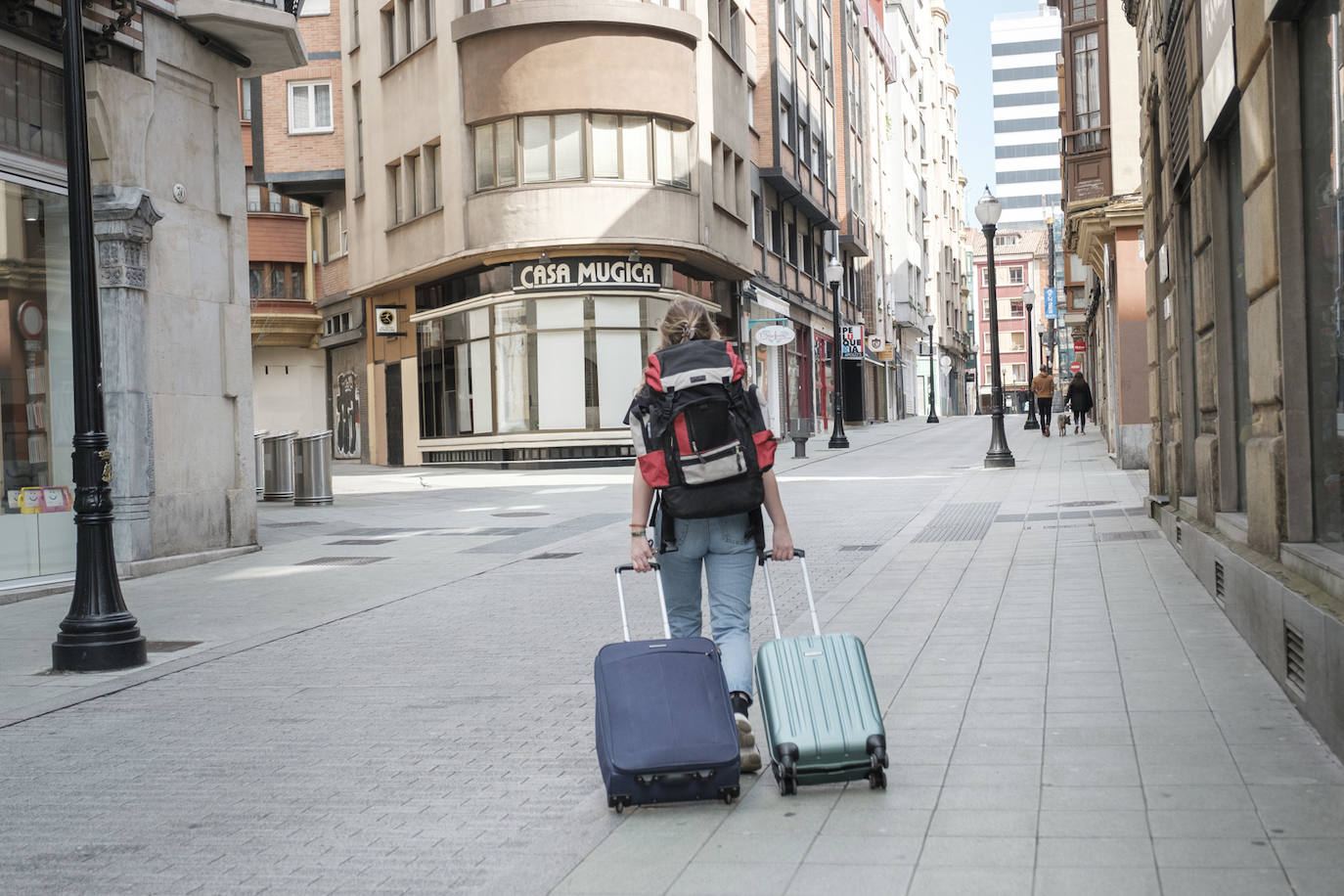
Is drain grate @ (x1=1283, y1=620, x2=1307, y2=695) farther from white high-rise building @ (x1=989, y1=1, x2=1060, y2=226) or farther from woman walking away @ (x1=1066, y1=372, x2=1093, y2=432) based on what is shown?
white high-rise building @ (x1=989, y1=1, x2=1060, y2=226)

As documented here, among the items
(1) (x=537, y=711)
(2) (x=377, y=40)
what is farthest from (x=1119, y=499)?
(2) (x=377, y=40)

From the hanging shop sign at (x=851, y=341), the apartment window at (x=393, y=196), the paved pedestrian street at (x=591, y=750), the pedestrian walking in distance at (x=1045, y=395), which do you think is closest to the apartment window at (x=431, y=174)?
the apartment window at (x=393, y=196)

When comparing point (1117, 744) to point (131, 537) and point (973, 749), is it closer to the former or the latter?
point (973, 749)

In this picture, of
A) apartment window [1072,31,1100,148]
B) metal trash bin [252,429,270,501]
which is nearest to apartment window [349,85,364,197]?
metal trash bin [252,429,270,501]

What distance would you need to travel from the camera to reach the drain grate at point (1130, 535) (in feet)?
41.6

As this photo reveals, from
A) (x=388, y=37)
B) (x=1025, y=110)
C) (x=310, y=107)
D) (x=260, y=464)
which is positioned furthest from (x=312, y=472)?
(x=1025, y=110)

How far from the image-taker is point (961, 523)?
49.1ft

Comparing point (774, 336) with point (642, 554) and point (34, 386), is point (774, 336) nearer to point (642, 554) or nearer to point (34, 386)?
point (34, 386)

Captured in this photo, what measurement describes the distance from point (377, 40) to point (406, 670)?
29.0 m

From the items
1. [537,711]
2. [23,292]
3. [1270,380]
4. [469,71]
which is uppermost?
[469,71]

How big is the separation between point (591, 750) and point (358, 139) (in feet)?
106

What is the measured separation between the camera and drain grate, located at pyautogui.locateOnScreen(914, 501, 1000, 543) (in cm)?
1367

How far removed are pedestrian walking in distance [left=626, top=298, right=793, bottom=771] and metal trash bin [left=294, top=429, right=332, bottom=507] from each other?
52.5 ft

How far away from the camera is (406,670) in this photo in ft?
25.8
